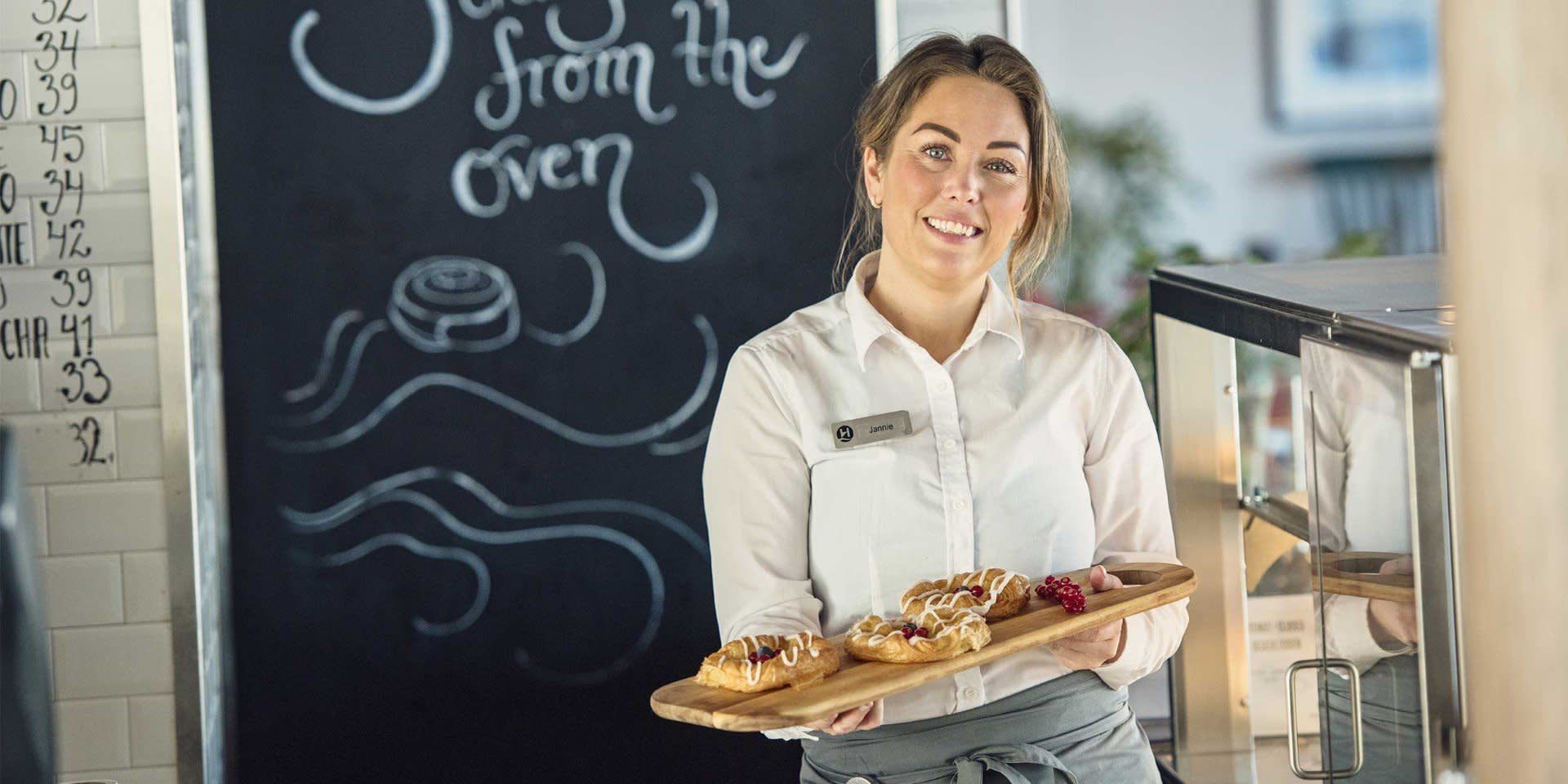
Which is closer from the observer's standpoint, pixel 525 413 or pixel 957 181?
pixel 957 181

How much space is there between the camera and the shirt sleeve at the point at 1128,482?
187 centimetres

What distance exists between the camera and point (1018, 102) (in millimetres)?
1856

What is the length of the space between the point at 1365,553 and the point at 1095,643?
1.11ft

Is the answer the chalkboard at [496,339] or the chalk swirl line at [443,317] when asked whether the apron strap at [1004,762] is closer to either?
the chalkboard at [496,339]

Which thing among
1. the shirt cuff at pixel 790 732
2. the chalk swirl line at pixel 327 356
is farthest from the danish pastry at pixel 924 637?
the chalk swirl line at pixel 327 356

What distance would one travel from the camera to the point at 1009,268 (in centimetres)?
195

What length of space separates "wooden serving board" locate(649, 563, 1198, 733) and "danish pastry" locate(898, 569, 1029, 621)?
17 mm

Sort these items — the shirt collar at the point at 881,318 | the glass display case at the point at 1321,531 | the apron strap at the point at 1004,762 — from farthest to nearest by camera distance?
the shirt collar at the point at 881,318
the apron strap at the point at 1004,762
the glass display case at the point at 1321,531

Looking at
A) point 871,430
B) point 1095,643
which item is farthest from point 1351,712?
point 871,430

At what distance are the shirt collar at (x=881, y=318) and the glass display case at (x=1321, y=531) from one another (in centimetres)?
33

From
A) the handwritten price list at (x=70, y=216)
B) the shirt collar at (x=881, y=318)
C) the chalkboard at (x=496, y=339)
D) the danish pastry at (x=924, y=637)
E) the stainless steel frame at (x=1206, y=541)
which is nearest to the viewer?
the danish pastry at (x=924, y=637)

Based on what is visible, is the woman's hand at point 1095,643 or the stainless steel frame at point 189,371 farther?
the stainless steel frame at point 189,371

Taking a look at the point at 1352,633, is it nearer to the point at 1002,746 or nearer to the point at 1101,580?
the point at 1101,580

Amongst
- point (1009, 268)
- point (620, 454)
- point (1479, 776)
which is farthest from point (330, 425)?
point (1479, 776)
